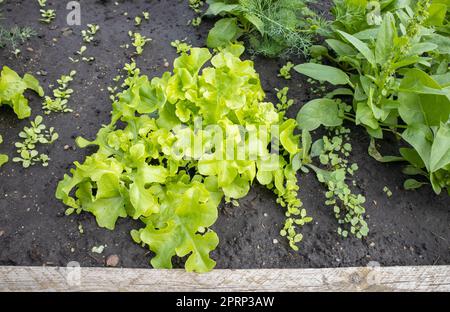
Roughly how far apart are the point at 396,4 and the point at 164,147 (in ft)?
4.06

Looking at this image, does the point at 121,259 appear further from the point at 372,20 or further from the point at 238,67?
the point at 372,20

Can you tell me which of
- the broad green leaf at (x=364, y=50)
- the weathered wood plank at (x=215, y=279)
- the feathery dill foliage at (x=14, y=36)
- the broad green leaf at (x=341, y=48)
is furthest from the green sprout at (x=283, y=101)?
the feathery dill foliage at (x=14, y=36)

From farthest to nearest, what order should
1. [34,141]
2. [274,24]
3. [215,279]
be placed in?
[274,24]
[34,141]
[215,279]

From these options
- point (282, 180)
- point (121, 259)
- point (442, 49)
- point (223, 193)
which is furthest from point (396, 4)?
point (121, 259)

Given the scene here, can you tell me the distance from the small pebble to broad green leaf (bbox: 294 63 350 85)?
100 centimetres

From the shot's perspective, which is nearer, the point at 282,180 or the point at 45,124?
the point at 282,180

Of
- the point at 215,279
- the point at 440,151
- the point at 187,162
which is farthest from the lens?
the point at 187,162

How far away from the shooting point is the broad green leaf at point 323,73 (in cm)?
170

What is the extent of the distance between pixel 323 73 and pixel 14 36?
1.46m

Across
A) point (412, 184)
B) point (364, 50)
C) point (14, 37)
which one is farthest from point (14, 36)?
point (412, 184)

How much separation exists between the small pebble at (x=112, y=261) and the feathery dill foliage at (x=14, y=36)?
1178 mm

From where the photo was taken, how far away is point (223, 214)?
1.56 metres

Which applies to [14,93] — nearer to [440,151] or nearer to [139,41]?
[139,41]
